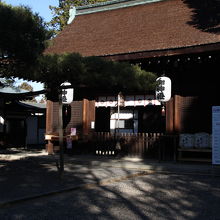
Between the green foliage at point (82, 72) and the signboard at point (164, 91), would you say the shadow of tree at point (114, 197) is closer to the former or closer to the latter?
the green foliage at point (82, 72)

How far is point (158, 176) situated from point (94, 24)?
976 cm

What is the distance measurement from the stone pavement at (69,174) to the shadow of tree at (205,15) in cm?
505

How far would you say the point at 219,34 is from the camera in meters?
11.5

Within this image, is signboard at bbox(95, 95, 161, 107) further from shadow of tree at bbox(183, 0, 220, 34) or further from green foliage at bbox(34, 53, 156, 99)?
green foliage at bbox(34, 53, 156, 99)

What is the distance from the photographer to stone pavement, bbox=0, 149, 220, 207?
260 inches

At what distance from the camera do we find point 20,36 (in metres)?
6.75

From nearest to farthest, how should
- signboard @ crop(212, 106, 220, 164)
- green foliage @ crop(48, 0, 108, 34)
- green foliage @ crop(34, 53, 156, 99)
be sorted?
green foliage @ crop(34, 53, 156, 99)
signboard @ crop(212, 106, 220, 164)
green foliage @ crop(48, 0, 108, 34)

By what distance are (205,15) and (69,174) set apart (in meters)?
8.51

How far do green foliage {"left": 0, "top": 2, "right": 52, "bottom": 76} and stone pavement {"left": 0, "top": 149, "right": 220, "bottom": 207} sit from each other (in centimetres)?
257

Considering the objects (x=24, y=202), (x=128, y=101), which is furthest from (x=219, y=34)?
(x=24, y=202)

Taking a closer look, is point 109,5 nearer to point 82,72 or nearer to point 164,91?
point 164,91

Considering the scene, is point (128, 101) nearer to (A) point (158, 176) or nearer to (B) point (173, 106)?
(B) point (173, 106)

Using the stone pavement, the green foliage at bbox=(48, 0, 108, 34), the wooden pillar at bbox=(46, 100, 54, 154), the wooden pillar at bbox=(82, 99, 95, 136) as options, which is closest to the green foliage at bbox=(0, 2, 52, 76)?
the stone pavement

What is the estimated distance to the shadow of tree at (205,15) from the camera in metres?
12.5
